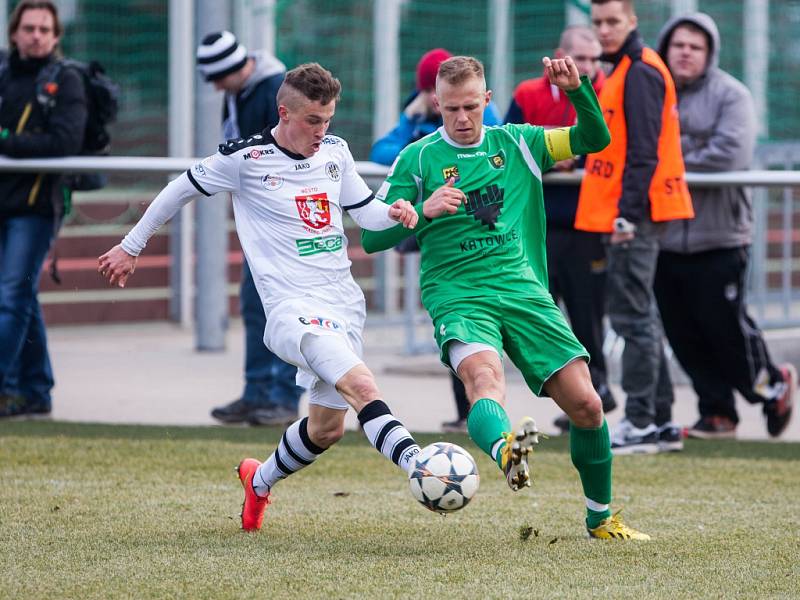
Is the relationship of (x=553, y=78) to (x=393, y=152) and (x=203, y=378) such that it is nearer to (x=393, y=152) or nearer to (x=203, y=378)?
(x=393, y=152)

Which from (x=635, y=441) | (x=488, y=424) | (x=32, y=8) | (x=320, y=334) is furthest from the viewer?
(x=32, y=8)

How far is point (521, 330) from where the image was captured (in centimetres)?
575

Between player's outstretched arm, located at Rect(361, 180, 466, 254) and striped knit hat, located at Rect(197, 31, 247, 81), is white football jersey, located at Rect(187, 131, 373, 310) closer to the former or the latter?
player's outstretched arm, located at Rect(361, 180, 466, 254)

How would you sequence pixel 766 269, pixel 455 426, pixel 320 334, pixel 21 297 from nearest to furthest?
pixel 320 334, pixel 21 297, pixel 455 426, pixel 766 269

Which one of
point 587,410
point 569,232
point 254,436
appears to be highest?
point 569,232

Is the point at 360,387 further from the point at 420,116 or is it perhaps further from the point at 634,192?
the point at 420,116

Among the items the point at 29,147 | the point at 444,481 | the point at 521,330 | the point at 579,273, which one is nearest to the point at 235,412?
the point at 29,147

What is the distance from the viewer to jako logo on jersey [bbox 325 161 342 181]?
19.6 feet

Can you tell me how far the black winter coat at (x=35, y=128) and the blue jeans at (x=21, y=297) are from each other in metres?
0.11

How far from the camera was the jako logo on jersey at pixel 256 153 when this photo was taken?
19.5 feet

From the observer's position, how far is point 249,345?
8.91 meters

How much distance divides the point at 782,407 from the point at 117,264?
15.1 ft

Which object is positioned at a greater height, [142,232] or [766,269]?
[142,232]

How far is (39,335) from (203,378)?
2.62m
